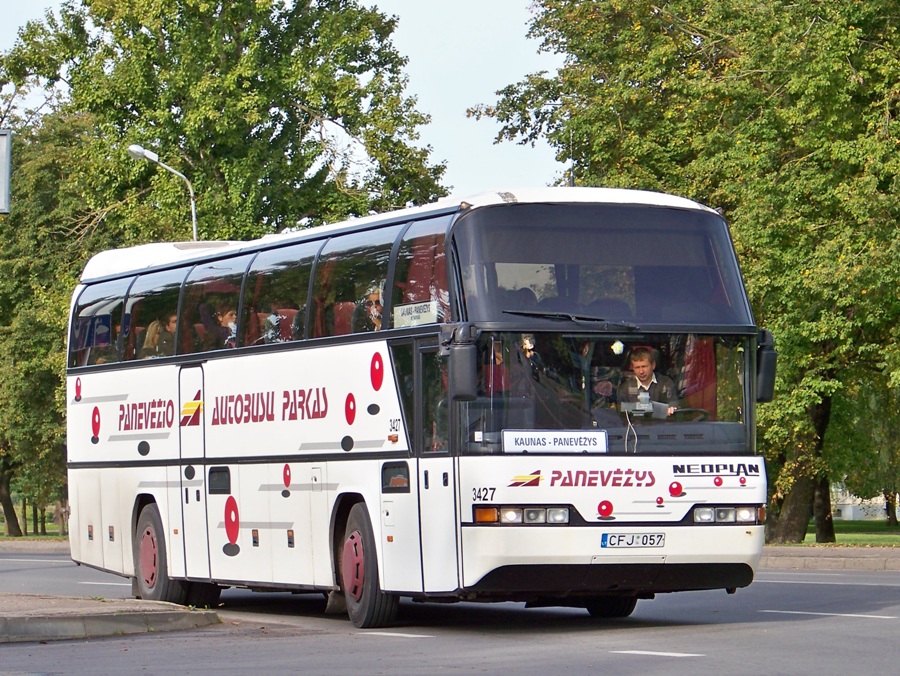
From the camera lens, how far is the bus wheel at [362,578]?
51.3 ft

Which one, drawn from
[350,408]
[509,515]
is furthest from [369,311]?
[509,515]

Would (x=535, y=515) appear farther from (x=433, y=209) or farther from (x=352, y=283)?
(x=352, y=283)

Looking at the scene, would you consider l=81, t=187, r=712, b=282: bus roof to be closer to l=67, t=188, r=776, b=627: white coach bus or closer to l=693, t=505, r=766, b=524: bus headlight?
l=67, t=188, r=776, b=627: white coach bus

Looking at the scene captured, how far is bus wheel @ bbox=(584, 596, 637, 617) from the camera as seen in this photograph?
656 inches

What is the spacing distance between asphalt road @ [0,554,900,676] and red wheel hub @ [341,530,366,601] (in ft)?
1.20

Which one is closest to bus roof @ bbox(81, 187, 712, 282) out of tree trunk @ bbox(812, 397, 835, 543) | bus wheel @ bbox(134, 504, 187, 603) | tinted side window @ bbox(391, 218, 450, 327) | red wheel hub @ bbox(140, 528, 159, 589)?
tinted side window @ bbox(391, 218, 450, 327)

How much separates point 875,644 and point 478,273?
4263 mm

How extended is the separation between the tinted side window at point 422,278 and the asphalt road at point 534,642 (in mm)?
2712

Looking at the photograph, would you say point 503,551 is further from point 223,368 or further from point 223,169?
point 223,169

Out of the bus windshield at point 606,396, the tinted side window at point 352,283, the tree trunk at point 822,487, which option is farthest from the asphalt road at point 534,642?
the tree trunk at point 822,487

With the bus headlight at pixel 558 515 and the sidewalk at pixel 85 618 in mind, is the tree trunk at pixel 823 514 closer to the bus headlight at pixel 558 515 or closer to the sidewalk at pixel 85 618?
the sidewalk at pixel 85 618

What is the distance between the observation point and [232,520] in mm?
18141

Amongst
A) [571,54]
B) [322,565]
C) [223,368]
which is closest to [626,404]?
[322,565]

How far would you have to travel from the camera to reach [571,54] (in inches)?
1674
